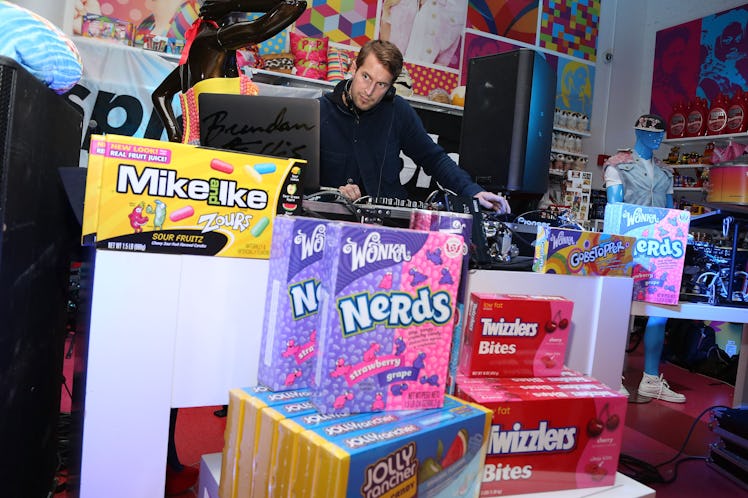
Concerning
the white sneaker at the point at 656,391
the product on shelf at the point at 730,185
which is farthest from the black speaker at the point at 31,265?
the white sneaker at the point at 656,391

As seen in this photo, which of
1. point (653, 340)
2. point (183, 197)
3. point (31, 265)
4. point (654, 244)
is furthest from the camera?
point (653, 340)

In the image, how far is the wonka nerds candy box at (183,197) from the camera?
93 centimetres

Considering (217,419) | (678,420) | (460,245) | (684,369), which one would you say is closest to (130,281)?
(460,245)

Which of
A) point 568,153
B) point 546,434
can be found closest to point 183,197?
point 546,434

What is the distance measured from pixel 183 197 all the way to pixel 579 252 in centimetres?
90

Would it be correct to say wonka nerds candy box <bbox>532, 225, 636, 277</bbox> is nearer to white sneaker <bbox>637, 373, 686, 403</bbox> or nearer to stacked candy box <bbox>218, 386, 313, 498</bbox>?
stacked candy box <bbox>218, 386, 313, 498</bbox>

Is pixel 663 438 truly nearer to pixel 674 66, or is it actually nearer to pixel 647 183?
pixel 647 183

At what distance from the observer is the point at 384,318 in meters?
0.90

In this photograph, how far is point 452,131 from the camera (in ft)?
18.7

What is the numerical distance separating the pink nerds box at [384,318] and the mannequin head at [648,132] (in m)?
3.49

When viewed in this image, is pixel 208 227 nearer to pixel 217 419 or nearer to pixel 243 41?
pixel 243 41

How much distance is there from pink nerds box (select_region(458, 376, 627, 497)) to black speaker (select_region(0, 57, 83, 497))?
0.76m

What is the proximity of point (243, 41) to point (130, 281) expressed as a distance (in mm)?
1306

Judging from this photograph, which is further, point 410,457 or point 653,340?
point 653,340
